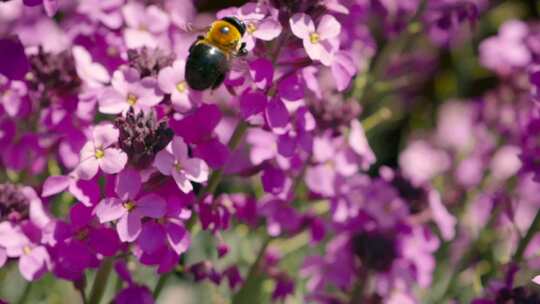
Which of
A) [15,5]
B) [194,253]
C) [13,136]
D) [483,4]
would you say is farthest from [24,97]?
[483,4]

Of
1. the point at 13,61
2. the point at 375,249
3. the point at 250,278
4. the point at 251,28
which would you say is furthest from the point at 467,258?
the point at 13,61

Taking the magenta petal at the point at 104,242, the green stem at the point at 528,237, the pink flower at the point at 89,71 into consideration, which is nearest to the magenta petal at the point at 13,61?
the pink flower at the point at 89,71

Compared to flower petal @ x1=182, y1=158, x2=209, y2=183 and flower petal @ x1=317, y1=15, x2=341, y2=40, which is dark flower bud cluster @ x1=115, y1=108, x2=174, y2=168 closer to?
flower petal @ x1=182, y1=158, x2=209, y2=183

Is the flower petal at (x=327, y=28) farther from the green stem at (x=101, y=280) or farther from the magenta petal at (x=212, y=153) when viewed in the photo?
the green stem at (x=101, y=280)

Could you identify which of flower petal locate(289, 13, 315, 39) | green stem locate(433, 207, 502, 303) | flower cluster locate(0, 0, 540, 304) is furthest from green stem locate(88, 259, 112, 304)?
green stem locate(433, 207, 502, 303)

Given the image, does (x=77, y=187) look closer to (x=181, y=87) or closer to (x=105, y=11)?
(x=181, y=87)

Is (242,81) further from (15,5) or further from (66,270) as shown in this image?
(15,5)
